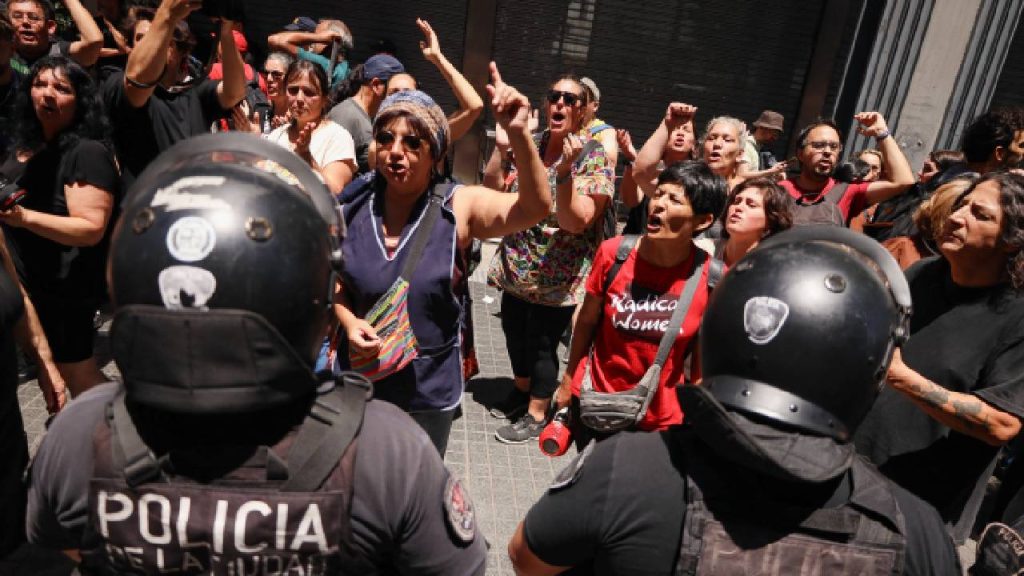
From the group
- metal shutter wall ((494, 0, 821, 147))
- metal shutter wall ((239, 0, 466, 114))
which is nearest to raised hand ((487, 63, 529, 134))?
metal shutter wall ((239, 0, 466, 114))

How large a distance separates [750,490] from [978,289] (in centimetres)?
179

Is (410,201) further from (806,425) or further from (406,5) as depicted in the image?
(406,5)

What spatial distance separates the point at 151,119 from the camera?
4051mm

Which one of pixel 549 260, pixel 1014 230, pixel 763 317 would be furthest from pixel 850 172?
pixel 763 317

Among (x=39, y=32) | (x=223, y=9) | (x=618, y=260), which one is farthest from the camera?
(x=39, y=32)

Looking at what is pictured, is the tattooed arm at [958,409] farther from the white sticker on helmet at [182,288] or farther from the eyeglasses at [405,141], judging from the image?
the white sticker on helmet at [182,288]

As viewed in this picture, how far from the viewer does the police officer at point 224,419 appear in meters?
1.17

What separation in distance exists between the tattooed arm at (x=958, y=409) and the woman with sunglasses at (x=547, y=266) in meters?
1.81

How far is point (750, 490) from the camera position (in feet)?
4.35

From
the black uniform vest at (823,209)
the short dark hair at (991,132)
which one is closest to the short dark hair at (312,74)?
the black uniform vest at (823,209)

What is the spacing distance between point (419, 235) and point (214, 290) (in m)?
1.34

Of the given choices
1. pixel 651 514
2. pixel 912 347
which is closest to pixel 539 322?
pixel 912 347

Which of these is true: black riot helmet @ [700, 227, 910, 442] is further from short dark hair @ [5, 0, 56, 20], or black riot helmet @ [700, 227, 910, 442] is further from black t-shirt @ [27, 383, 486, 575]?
short dark hair @ [5, 0, 56, 20]

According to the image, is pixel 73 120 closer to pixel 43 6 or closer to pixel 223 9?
pixel 223 9
